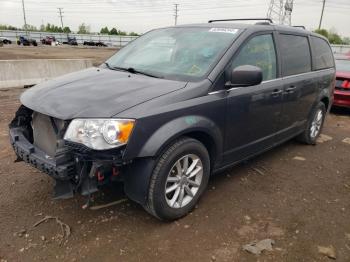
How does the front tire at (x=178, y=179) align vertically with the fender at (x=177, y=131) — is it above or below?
below

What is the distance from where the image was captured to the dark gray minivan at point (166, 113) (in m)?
2.55

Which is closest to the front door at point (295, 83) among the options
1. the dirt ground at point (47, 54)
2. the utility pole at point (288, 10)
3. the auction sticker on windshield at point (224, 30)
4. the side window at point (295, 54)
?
the side window at point (295, 54)

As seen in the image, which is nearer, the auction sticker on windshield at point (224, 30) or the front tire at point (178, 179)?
the front tire at point (178, 179)

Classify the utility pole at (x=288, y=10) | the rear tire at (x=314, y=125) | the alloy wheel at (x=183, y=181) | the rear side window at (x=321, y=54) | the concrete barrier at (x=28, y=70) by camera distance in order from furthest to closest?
1. the utility pole at (x=288, y=10)
2. the concrete barrier at (x=28, y=70)
3. the rear tire at (x=314, y=125)
4. the rear side window at (x=321, y=54)
5. the alloy wheel at (x=183, y=181)

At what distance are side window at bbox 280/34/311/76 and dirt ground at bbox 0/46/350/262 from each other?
1.36 m

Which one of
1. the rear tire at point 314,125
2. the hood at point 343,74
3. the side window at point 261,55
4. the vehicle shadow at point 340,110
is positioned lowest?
the vehicle shadow at point 340,110

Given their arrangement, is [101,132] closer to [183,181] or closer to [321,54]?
[183,181]

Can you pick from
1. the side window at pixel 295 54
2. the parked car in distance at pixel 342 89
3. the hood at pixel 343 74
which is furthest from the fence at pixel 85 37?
the side window at pixel 295 54

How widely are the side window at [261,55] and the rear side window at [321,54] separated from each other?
1.35 metres

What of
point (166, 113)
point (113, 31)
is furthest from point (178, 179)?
A: point (113, 31)

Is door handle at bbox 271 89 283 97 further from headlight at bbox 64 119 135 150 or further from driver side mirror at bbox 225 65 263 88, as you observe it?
headlight at bbox 64 119 135 150

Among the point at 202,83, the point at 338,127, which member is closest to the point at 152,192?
the point at 202,83

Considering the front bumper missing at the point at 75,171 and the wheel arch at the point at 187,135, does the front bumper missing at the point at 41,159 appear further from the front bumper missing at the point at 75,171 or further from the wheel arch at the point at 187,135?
the wheel arch at the point at 187,135

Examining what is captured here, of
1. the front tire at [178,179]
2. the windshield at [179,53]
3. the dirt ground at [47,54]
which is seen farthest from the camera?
the dirt ground at [47,54]
